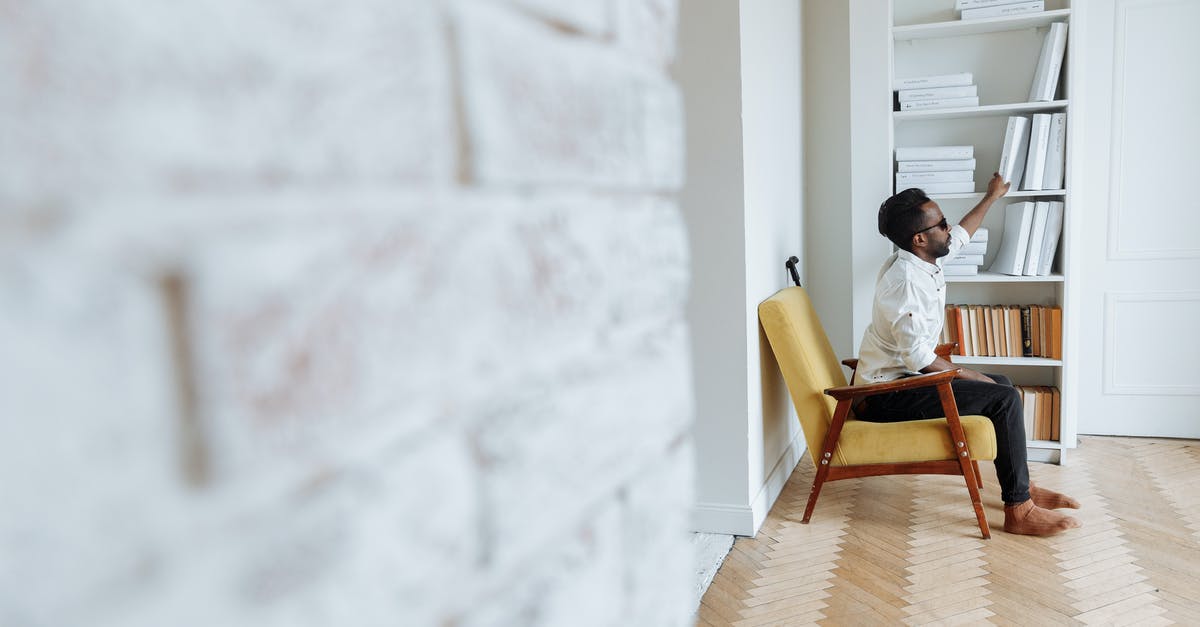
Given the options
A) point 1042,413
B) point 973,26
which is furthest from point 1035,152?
point 1042,413

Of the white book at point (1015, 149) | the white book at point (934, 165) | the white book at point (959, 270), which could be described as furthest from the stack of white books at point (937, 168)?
the white book at point (959, 270)

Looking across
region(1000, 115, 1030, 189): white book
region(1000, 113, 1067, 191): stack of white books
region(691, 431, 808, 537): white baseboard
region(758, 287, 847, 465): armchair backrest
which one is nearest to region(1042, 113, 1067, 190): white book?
region(1000, 113, 1067, 191): stack of white books

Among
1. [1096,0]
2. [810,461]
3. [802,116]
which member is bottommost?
[810,461]

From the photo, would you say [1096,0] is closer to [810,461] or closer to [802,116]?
[802,116]

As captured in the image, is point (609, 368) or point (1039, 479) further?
point (1039, 479)

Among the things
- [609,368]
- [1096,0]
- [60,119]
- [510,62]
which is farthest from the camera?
[1096,0]

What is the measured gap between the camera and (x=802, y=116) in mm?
4184

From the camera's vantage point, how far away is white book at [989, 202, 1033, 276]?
12.5 feet

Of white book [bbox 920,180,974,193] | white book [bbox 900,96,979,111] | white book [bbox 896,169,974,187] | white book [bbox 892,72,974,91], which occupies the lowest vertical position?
white book [bbox 920,180,974,193]

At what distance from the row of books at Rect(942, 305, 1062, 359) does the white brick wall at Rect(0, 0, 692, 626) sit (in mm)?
3801

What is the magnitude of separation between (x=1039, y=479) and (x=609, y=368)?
12.4ft

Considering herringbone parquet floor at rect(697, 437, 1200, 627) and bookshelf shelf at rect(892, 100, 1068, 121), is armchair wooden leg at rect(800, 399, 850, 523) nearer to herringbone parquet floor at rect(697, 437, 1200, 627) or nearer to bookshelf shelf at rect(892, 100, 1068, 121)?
herringbone parquet floor at rect(697, 437, 1200, 627)

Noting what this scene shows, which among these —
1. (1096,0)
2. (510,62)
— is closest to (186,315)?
(510,62)

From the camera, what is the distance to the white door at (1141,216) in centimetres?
392
